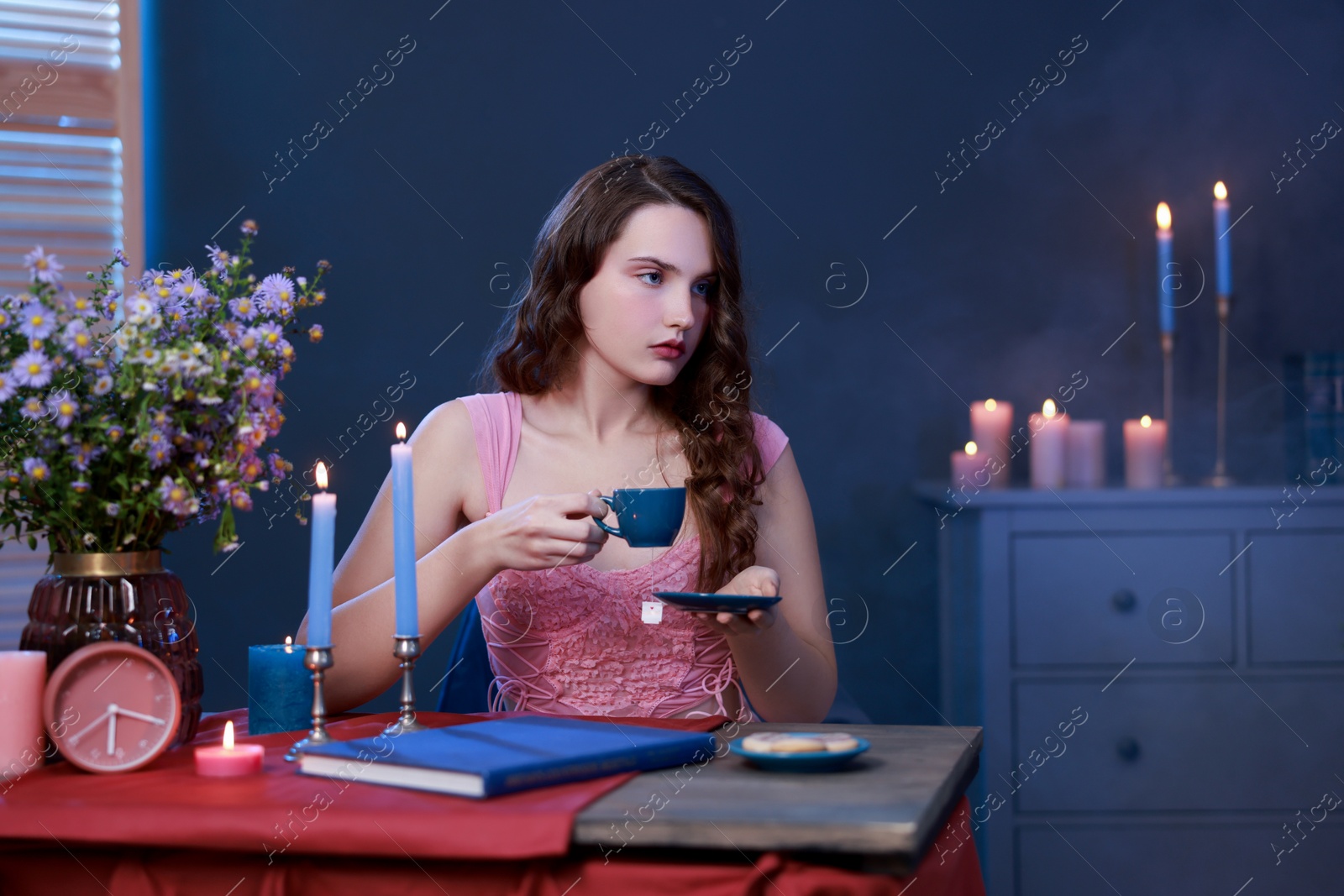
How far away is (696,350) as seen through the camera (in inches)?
74.4

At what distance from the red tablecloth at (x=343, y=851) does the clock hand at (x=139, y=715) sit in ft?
0.34

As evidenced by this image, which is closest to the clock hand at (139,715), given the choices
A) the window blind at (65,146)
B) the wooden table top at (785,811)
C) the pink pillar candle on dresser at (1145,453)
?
the wooden table top at (785,811)

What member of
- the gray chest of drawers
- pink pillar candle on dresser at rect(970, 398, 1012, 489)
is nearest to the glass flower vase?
the gray chest of drawers

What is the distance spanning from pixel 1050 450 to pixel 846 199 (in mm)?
828

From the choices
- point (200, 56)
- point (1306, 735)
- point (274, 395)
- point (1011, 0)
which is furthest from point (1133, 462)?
point (200, 56)

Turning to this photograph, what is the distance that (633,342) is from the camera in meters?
1.70

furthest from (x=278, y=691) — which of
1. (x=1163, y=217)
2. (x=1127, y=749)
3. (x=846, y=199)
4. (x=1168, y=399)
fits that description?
(x=1168, y=399)

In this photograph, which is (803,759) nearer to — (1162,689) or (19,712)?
(19,712)

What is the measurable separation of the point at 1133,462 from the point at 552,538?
174cm

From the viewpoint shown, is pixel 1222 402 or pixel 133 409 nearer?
pixel 133 409

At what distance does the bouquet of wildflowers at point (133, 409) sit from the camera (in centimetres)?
110

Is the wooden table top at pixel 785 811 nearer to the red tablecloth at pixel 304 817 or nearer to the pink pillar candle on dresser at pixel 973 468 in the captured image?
the red tablecloth at pixel 304 817

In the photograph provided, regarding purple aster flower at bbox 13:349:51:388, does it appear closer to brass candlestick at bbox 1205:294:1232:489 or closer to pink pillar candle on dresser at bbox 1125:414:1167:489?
pink pillar candle on dresser at bbox 1125:414:1167:489

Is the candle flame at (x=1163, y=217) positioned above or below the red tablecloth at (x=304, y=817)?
above
